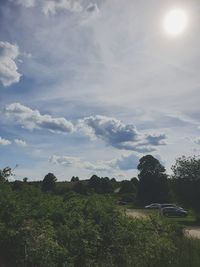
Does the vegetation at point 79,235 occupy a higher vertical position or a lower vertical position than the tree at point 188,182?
lower

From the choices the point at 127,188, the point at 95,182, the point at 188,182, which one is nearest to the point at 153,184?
the point at 95,182

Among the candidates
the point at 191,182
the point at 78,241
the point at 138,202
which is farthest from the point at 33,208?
the point at 138,202

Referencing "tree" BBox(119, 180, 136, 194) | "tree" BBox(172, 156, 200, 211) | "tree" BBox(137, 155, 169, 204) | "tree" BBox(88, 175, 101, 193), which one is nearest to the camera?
"tree" BBox(172, 156, 200, 211)

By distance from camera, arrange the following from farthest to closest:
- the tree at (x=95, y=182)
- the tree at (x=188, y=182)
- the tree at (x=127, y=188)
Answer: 1. the tree at (x=127, y=188)
2. the tree at (x=95, y=182)
3. the tree at (x=188, y=182)

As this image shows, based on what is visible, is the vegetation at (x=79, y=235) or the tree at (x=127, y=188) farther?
the tree at (x=127, y=188)

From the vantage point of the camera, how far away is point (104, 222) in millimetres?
12297

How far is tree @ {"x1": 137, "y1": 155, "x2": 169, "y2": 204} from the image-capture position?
3088 inches

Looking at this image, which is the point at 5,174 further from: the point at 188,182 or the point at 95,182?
the point at 95,182

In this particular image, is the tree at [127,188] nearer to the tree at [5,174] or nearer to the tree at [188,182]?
the tree at [188,182]

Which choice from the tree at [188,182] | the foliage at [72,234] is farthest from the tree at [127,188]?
the foliage at [72,234]

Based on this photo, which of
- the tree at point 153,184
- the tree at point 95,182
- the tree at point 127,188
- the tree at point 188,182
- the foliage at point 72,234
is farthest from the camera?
the tree at point 127,188

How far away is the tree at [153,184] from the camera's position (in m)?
78.4

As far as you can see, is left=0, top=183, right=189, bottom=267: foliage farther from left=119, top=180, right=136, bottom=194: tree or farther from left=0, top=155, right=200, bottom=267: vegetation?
left=119, top=180, right=136, bottom=194: tree

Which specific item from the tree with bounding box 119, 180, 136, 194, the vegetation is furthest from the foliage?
the tree with bounding box 119, 180, 136, 194
